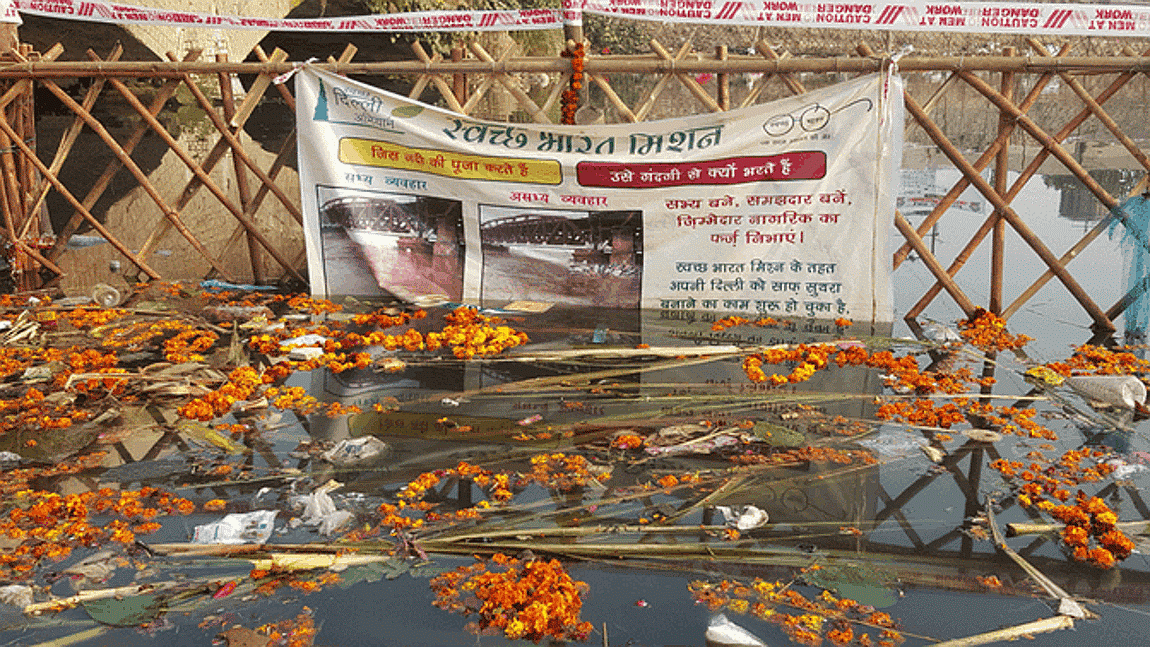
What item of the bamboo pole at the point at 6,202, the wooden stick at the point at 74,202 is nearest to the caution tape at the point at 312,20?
the bamboo pole at the point at 6,202

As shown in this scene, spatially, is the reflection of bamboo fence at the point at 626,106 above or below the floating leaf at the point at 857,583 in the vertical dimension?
above

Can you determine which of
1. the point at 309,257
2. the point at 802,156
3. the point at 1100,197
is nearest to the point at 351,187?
the point at 309,257

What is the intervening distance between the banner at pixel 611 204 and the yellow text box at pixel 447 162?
11 mm

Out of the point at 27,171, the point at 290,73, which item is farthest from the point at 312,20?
the point at 27,171

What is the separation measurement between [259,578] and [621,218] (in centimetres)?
410

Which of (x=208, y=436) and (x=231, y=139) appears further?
(x=231, y=139)

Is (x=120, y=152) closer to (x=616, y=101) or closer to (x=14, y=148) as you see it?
(x=14, y=148)

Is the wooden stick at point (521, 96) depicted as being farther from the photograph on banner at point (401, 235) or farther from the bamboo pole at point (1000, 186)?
the bamboo pole at point (1000, 186)

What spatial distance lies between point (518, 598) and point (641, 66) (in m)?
4.52

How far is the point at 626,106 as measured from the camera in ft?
24.4

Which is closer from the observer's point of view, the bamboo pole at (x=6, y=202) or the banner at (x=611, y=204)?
the banner at (x=611, y=204)

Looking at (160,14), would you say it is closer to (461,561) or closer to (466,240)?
(466,240)

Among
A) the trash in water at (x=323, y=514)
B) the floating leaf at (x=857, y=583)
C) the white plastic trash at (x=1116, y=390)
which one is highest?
the white plastic trash at (x=1116, y=390)

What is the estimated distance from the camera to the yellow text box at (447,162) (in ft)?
22.3
